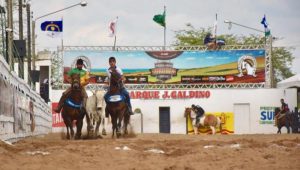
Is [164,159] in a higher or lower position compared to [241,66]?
lower

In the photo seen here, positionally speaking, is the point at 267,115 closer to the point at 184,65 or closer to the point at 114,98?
the point at 184,65

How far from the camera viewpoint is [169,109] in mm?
55875

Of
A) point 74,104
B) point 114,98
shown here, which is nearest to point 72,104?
point 74,104

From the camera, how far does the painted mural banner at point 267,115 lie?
55.2 meters

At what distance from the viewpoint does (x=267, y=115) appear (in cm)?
5547

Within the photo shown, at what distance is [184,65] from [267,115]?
7092mm

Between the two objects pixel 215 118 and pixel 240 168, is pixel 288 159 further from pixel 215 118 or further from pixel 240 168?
pixel 215 118

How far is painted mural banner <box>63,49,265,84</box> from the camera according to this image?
187 ft

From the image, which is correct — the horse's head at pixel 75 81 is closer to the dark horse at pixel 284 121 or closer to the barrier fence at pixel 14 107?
the barrier fence at pixel 14 107

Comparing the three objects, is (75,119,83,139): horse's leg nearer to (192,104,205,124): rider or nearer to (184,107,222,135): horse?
(192,104,205,124): rider

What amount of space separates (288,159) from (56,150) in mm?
3713

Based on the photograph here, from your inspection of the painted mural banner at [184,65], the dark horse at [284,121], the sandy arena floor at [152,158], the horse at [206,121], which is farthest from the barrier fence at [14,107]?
the painted mural banner at [184,65]

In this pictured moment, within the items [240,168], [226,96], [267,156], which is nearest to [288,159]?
[267,156]

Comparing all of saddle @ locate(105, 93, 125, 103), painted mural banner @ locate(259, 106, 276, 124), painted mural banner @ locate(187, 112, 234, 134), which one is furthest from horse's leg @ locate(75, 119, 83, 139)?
painted mural banner @ locate(259, 106, 276, 124)
